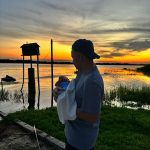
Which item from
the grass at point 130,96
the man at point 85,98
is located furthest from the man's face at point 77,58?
the grass at point 130,96

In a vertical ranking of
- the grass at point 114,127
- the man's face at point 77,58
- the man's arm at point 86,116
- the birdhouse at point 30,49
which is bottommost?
the grass at point 114,127

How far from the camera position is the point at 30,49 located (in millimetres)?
21422

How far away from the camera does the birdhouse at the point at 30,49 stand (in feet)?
68.9

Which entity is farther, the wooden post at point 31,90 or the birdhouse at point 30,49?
the birdhouse at point 30,49

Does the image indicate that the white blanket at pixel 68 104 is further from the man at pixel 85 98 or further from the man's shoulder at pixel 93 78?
the man's shoulder at pixel 93 78

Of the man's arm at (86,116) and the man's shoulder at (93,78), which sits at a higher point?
the man's shoulder at (93,78)

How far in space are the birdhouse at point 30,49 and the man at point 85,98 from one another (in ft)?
56.3

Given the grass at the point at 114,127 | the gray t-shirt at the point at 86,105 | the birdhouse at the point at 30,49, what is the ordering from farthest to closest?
the birdhouse at the point at 30,49, the grass at the point at 114,127, the gray t-shirt at the point at 86,105

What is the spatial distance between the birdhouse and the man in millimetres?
17175

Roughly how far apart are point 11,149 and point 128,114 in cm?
597

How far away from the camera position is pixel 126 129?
400 inches

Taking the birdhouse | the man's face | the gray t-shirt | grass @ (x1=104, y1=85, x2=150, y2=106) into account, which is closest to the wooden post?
the birdhouse

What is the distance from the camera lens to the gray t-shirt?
3693mm

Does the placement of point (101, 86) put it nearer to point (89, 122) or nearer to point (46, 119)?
point (89, 122)
